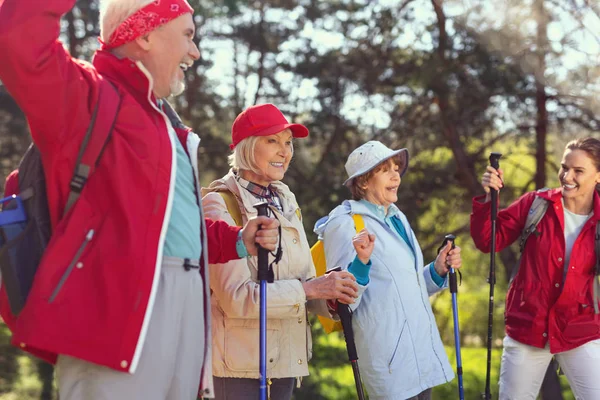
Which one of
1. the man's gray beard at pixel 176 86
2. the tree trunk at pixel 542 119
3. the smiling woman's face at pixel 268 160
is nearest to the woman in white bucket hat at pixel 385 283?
A: the smiling woman's face at pixel 268 160

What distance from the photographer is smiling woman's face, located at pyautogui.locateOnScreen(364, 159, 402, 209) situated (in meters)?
3.95

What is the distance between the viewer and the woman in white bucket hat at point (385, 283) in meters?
3.60

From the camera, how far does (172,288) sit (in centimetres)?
218

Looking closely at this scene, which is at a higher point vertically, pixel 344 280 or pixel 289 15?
pixel 289 15

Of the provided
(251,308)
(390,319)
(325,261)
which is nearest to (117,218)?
(251,308)

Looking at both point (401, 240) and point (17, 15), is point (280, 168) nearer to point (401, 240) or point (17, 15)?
point (401, 240)

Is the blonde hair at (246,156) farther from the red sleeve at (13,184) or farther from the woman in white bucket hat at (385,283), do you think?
the red sleeve at (13,184)

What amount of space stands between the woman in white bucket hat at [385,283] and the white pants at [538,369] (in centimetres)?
86

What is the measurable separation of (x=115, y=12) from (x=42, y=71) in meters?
Result: 0.48

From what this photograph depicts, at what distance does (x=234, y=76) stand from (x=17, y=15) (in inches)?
316

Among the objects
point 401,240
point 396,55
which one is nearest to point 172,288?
point 401,240

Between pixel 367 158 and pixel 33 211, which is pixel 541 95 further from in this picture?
pixel 33 211

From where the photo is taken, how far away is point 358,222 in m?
3.85

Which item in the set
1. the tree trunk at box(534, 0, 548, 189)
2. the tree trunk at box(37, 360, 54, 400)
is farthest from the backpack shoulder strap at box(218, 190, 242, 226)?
the tree trunk at box(37, 360, 54, 400)
